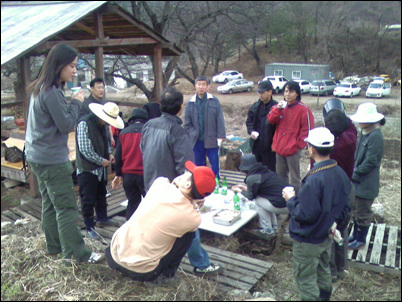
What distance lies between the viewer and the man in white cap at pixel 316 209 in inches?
118

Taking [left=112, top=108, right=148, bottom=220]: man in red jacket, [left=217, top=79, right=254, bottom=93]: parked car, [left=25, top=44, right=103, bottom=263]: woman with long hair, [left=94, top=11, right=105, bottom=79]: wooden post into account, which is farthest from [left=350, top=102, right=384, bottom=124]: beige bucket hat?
[left=217, top=79, right=254, bottom=93]: parked car

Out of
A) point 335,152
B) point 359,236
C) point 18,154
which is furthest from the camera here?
point 18,154

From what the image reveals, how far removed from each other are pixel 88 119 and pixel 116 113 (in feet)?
1.05

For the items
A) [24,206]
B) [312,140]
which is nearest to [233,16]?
[24,206]

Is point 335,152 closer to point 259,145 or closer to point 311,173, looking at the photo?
point 311,173

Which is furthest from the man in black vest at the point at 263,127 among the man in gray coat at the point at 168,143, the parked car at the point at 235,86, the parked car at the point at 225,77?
the parked car at the point at 225,77

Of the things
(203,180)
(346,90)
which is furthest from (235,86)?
(203,180)

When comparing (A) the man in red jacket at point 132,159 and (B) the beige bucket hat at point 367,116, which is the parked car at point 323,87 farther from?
(A) the man in red jacket at point 132,159

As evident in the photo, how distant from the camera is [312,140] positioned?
307 centimetres

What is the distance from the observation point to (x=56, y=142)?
3.32m

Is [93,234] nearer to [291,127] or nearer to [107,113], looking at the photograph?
[107,113]

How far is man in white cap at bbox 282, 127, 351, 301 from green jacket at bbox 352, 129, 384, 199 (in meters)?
1.20

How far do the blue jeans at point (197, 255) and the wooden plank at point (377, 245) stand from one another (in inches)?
82.2

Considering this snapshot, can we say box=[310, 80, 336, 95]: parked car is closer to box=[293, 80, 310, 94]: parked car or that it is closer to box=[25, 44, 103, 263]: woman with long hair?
box=[293, 80, 310, 94]: parked car
